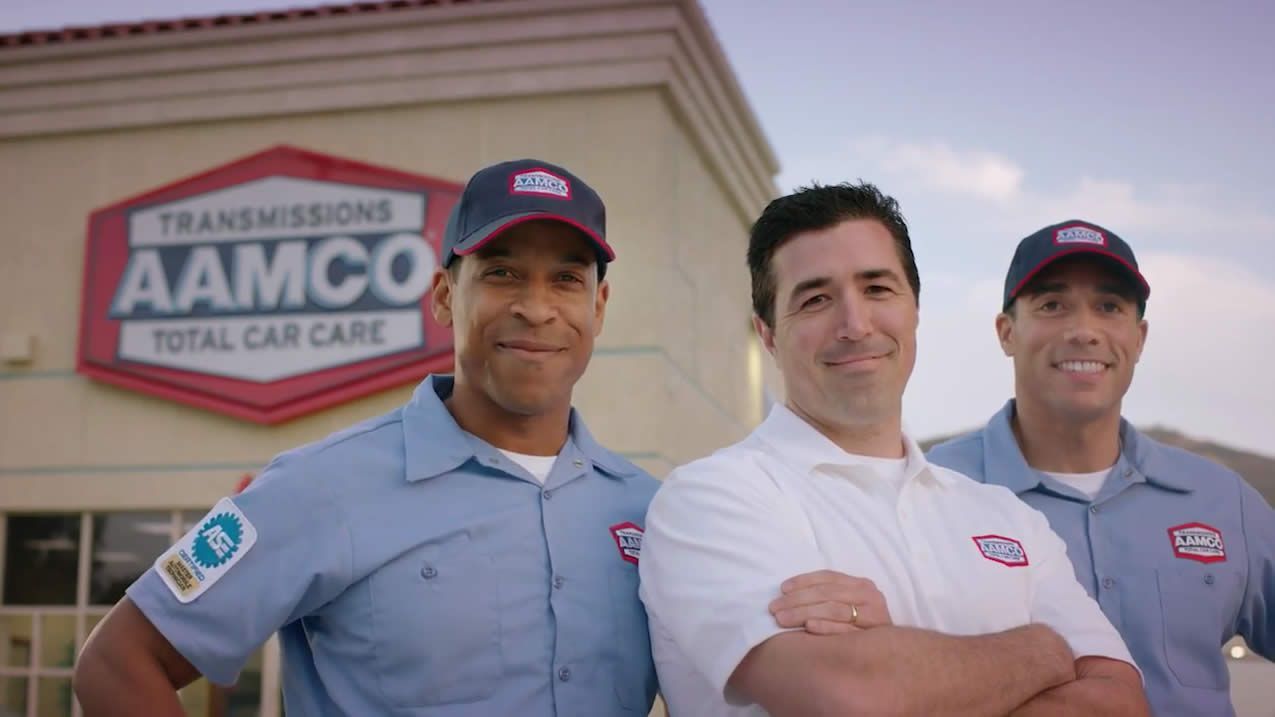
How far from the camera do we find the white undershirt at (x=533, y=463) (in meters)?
2.95

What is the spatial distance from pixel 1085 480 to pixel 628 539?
158 cm

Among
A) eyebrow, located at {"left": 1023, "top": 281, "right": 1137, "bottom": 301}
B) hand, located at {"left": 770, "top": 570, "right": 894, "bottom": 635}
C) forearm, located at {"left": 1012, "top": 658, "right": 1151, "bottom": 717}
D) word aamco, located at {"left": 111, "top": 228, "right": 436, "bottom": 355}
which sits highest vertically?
word aamco, located at {"left": 111, "top": 228, "right": 436, "bottom": 355}

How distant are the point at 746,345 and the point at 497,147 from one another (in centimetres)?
398

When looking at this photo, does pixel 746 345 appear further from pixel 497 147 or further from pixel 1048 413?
pixel 1048 413

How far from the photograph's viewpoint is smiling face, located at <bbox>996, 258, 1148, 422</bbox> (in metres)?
3.61

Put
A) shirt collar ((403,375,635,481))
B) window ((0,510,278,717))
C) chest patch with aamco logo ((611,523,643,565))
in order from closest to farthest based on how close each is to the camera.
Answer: shirt collar ((403,375,635,481))
chest patch with aamco logo ((611,523,643,565))
window ((0,510,278,717))

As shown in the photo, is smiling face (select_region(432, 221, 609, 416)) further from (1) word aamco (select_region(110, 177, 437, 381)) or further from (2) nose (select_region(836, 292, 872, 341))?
(1) word aamco (select_region(110, 177, 437, 381))

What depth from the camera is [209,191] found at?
9.48 metres

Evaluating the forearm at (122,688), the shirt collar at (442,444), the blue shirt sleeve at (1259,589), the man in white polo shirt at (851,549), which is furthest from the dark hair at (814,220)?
the forearm at (122,688)

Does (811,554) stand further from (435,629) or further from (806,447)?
(435,629)

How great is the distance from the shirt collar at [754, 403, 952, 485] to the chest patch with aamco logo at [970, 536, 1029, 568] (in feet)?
0.63

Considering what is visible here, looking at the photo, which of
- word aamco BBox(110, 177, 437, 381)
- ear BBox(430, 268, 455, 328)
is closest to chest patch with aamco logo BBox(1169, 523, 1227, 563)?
ear BBox(430, 268, 455, 328)

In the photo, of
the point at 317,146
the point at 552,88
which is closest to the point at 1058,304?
the point at 552,88

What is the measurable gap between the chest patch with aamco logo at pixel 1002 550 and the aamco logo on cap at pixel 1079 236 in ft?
3.99
